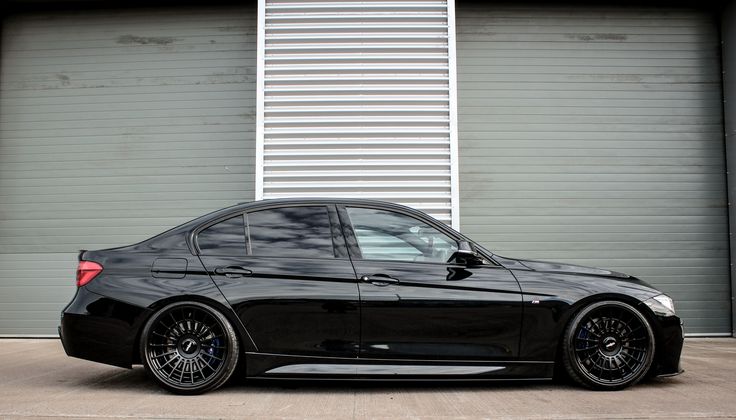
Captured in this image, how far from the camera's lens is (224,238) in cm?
466

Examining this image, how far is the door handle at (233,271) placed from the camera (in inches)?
177

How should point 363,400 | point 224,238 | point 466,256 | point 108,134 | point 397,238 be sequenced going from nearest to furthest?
point 363,400, point 466,256, point 224,238, point 397,238, point 108,134

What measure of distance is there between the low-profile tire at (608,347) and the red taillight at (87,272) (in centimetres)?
321

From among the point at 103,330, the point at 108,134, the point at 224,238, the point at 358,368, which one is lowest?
the point at 358,368

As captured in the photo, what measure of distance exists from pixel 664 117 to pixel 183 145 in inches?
248

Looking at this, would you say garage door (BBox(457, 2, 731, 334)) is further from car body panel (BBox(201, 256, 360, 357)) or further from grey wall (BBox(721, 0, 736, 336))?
car body panel (BBox(201, 256, 360, 357))

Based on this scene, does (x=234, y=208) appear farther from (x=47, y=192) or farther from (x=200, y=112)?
(x=47, y=192)

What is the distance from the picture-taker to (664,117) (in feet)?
28.8

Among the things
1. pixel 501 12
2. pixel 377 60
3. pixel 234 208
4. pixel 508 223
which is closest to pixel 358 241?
pixel 234 208

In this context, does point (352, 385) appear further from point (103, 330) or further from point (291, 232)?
point (103, 330)

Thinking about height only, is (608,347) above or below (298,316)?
below

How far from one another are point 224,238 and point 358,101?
11.1ft

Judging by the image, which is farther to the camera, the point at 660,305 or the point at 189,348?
the point at 660,305

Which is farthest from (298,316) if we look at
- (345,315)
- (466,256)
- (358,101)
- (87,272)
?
(358,101)
